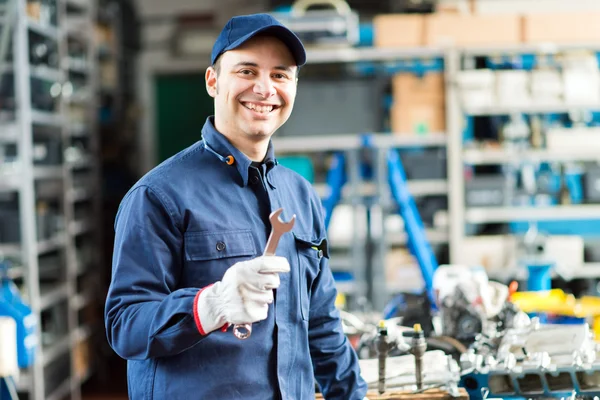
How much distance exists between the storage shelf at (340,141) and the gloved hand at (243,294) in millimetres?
4224

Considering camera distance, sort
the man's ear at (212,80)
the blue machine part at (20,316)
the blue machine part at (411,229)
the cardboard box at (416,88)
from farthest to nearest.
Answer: the cardboard box at (416,88) < the blue machine part at (411,229) < the blue machine part at (20,316) < the man's ear at (212,80)

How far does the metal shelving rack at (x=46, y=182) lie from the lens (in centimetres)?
472

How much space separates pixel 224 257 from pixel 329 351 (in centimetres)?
47

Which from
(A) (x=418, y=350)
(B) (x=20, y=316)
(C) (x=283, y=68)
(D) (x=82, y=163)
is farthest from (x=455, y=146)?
(C) (x=283, y=68)

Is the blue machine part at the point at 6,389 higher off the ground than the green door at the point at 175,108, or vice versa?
the green door at the point at 175,108

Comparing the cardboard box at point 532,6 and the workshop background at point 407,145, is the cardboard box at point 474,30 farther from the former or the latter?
the cardboard box at point 532,6

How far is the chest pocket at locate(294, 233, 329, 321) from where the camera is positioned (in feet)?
5.98

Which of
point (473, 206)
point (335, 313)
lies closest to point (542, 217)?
point (473, 206)

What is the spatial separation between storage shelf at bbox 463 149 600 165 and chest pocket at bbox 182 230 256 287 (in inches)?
172

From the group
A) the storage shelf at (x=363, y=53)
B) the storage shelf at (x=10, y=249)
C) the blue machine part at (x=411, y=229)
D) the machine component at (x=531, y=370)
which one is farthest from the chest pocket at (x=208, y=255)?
the storage shelf at (x=363, y=53)

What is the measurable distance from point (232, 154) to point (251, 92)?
147 mm

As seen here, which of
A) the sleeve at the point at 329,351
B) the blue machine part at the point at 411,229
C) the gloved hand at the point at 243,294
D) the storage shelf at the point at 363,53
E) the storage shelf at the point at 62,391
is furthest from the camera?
the storage shelf at the point at 363,53

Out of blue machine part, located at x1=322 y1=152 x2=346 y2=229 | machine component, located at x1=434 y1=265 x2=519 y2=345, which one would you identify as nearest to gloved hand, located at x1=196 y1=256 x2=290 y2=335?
machine component, located at x1=434 y1=265 x2=519 y2=345

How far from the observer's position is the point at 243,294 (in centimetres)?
143
